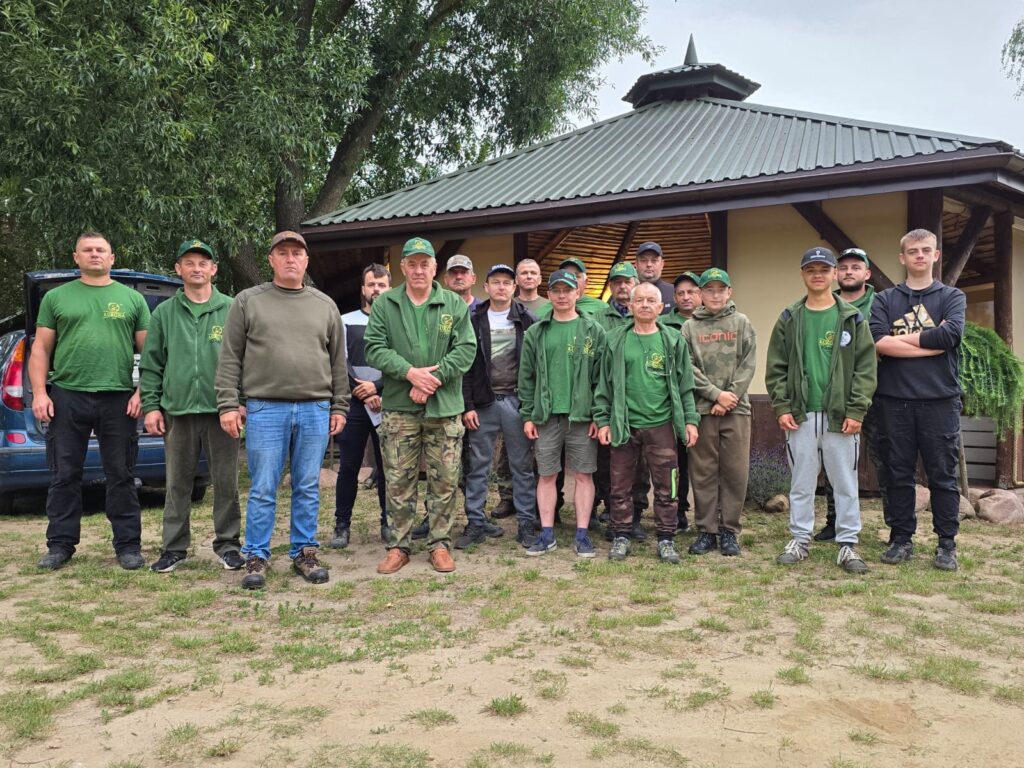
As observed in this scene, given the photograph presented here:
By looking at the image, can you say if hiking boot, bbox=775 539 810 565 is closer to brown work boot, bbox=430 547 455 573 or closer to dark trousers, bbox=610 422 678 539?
dark trousers, bbox=610 422 678 539

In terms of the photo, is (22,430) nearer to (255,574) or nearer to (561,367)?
(255,574)

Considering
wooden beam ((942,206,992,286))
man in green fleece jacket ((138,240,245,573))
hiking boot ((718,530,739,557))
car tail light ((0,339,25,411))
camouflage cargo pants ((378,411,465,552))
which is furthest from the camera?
wooden beam ((942,206,992,286))

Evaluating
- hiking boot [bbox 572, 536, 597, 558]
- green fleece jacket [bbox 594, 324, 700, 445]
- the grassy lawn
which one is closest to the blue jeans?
the grassy lawn

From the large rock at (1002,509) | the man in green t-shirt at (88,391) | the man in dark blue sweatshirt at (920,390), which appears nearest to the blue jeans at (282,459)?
the man in green t-shirt at (88,391)

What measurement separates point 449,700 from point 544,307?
11.3 ft

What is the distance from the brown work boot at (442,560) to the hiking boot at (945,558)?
3.00 metres

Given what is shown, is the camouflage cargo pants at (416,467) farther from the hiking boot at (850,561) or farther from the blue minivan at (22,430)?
the blue minivan at (22,430)

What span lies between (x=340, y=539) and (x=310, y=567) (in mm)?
895

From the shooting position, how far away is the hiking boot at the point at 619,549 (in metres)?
5.16

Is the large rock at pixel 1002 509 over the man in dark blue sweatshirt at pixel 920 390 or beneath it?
beneath

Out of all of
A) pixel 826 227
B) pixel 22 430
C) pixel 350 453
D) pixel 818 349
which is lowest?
pixel 350 453

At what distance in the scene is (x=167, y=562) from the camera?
193 inches

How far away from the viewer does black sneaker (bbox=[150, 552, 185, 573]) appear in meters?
4.88

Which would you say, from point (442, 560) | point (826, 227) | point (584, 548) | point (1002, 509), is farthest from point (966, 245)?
point (442, 560)
